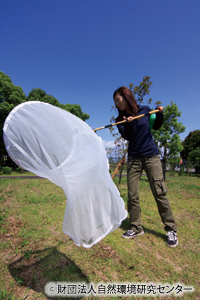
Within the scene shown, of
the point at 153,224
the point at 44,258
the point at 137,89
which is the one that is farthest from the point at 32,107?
the point at 137,89

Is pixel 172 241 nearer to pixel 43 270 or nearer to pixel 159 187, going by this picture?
pixel 159 187

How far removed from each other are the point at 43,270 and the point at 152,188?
177cm

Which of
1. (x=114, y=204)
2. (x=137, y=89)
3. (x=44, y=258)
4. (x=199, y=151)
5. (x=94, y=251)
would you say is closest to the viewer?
(x=114, y=204)

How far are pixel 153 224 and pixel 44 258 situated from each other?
6.63 feet

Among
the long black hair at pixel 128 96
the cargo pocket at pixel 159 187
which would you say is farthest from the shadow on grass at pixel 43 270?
the long black hair at pixel 128 96

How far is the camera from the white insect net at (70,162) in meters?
1.43

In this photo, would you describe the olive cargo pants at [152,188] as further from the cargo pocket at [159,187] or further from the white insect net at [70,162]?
the white insect net at [70,162]

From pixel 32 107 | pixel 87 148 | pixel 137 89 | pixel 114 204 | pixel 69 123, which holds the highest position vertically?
pixel 137 89

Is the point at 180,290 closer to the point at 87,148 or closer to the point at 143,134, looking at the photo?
the point at 87,148

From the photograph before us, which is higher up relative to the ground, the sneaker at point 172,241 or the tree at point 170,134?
the tree at point 170,134

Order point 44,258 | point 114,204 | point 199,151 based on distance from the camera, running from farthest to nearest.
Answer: point 199,151, point 44,258, point 114,204

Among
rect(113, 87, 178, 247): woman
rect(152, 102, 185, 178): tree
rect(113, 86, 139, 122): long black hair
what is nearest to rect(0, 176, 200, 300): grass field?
rect(113, 87, 178, 247): woman

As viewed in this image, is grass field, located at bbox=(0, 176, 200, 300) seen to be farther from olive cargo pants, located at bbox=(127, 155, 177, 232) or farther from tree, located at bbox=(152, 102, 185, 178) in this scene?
tree, located at bbox=(152, 102, 185, 178)

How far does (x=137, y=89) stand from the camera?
491 cm
